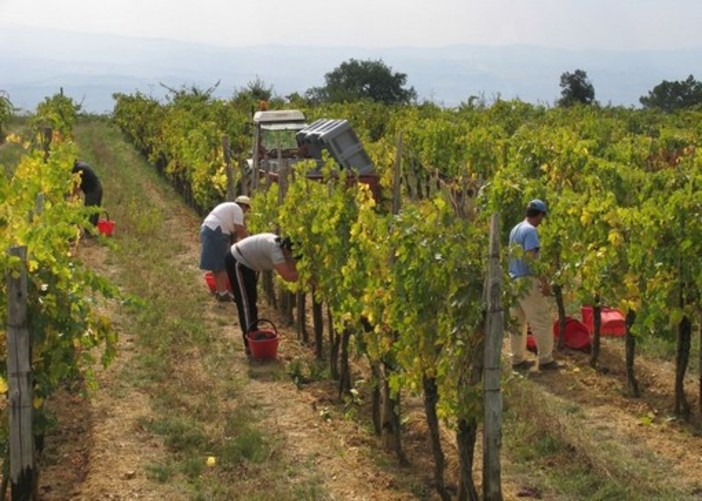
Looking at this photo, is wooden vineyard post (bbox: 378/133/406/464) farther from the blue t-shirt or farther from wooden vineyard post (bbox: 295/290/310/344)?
wooden vineyard post (bbox: 295/290/310/344)

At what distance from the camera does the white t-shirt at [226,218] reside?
1071cm

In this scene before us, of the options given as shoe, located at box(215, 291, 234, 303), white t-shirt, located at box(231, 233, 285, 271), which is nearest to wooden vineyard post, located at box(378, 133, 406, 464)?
white t-shirt, located at box(231, 233, 285, 271)

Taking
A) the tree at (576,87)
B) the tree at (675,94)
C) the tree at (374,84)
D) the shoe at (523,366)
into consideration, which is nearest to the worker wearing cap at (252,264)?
the shoe at (523,366)

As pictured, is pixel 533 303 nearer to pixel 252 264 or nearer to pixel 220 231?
pixel 252 264

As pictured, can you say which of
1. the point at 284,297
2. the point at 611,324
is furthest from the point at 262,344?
the point at 611,324

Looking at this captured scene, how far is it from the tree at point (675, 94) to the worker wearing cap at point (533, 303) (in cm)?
5077

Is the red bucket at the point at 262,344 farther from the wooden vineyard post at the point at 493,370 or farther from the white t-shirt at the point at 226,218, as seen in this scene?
the wooden vineyard post at the point at 493,370

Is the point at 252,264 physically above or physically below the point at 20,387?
above

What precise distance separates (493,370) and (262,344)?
151 inches

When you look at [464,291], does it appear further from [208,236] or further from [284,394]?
[208,236]

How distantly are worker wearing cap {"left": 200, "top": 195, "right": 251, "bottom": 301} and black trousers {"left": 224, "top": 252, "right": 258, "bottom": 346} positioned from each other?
153cm

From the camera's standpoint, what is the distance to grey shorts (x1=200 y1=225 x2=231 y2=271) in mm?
10805

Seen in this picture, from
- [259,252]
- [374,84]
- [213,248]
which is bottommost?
[213,248]

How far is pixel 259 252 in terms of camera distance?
8.91 metres
